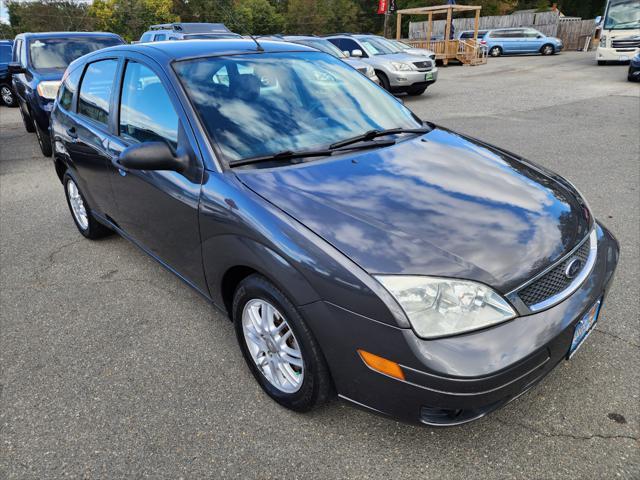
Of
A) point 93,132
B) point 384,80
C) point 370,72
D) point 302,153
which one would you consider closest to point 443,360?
point 302,153

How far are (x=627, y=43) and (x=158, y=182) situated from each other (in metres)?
19.5

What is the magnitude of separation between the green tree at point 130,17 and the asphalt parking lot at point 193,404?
4296 cm

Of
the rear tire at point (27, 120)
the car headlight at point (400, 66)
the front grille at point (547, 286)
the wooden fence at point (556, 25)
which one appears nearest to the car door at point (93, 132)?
the front grille at point (547, 286)

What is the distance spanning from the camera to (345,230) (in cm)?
194

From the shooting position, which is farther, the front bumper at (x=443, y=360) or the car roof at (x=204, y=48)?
the car roof at (x=204, y=48)

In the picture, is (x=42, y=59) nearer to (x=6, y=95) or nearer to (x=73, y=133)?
(x=73, y=133)

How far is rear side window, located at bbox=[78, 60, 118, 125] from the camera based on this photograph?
3.38m

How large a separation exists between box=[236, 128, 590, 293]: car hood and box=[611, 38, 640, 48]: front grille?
18098 mm

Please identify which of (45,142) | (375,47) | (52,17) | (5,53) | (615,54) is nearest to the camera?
(45,142)

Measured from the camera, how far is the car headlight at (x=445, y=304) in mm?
1749

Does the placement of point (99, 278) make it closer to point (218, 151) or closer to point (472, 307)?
point (218, 151)

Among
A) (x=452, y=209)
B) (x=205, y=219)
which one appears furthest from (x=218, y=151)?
(x=452, y=209)

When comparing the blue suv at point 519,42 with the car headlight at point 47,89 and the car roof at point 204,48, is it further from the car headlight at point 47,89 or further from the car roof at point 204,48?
the car roof at point 204,48

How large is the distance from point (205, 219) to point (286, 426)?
42.3 inches
